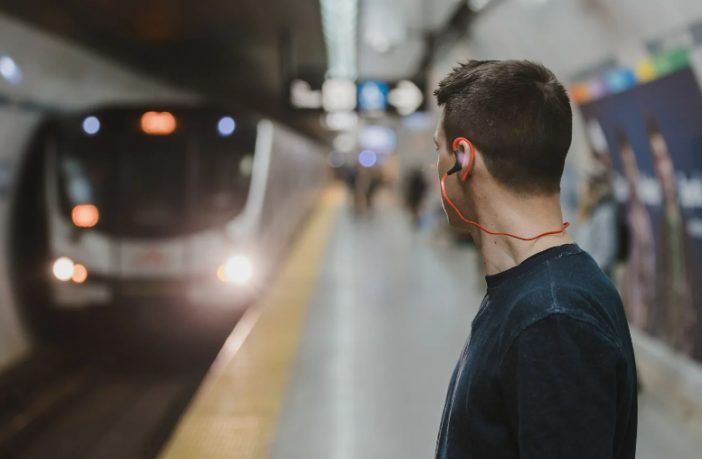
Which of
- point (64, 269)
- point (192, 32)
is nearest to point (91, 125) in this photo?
point (64, 269)

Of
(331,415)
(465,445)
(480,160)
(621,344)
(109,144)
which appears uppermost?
(109,144)

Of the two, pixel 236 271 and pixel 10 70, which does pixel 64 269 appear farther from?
pixel 10 70

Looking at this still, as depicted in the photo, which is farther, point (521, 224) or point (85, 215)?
point (85, 215)

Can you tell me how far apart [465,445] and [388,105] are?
9815 millimetres

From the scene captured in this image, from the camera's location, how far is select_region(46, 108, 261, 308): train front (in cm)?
568

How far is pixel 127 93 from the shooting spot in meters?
8.84

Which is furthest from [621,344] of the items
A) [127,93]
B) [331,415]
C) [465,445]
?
[127,93]

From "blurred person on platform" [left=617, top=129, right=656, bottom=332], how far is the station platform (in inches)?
51.8

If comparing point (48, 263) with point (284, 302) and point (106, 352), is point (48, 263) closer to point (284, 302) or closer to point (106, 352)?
point (106, 352)

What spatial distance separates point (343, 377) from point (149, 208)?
2.55m

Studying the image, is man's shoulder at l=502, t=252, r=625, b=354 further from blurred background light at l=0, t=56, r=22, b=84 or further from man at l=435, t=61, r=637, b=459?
blurred background light at l=0, t=56, r=22, b=84

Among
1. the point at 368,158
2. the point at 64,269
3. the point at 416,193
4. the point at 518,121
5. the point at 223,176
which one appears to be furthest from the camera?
the point at 368,158

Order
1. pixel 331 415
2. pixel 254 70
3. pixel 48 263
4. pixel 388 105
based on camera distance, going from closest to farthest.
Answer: pixel 331 415, pixel 48 263, pixel 388 105, pixel 254 70

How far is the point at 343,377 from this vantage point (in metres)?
4.56
